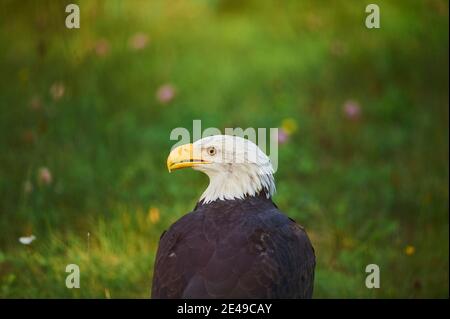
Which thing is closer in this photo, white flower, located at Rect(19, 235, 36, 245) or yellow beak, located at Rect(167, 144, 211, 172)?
yellow beak, located at Rect(167, 144, 211, 172)

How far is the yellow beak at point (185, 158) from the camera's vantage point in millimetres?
4711

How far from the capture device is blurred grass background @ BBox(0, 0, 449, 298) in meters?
5.93

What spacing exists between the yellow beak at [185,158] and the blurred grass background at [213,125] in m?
1.19

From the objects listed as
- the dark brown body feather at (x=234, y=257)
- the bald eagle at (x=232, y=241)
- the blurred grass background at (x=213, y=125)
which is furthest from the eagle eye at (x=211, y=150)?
the blurred grass background at (x=213, y=125)

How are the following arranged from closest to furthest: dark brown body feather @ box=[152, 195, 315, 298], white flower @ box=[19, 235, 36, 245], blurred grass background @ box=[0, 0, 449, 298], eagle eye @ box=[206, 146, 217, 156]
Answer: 1. dark brown body feather @ box=[152, 195, 315, 298]
2. eagle eye @ box=[206, 146, 217, 156]
3. white flower @ box=[19, 235, 36, 245]
4. blurred grass background @ box=[0, 0, 449, 298]

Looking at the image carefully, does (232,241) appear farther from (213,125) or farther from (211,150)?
(213,125)

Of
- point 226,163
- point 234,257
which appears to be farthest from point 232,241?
point 226,163

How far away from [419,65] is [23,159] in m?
3.80

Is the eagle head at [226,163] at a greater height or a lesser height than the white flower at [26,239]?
greater

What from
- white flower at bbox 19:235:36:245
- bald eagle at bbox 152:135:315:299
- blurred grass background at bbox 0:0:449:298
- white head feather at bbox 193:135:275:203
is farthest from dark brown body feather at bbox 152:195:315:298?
white flower at bbox 19:235:36:245

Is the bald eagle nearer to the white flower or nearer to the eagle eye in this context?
the eagle eye

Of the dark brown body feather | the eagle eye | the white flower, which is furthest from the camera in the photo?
the white flower

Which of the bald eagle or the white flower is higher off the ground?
the bald eagle

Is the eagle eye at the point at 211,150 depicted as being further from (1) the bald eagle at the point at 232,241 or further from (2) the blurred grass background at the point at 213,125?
(2) the blurred grass background at the point at 213,125
